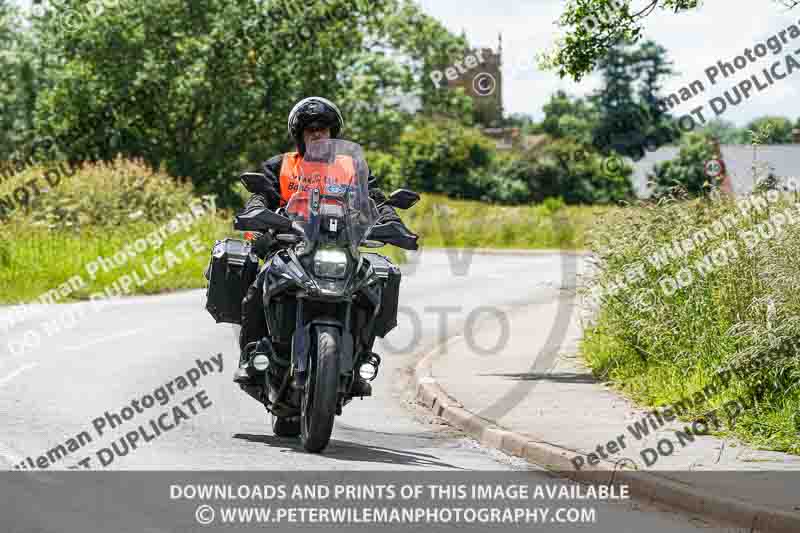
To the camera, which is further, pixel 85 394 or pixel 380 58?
pixel 380 58

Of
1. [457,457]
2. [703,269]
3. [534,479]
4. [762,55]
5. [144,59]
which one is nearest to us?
[534,479]

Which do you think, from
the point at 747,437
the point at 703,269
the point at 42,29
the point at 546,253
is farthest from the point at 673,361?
the point at 42,29

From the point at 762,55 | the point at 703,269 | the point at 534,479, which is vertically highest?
the point at 762,55

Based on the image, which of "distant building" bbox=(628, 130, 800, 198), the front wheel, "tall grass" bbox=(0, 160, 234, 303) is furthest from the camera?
"tall grass" bbox=(0, 160, 234, 303)

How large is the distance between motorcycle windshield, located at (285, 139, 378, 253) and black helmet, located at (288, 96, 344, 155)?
25cm

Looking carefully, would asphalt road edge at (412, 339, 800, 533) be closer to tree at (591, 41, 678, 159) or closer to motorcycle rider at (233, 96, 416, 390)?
motorcycle rider at (233, 96, 416, 390)

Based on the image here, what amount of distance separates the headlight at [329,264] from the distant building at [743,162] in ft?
16.7

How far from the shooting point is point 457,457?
28.5 feet

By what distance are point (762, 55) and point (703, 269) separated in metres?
4.38

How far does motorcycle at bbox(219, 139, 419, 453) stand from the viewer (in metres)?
7.59

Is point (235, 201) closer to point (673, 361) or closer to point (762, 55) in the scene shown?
point (762, 55)

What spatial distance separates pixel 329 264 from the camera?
Answer: 7617 millimetres
